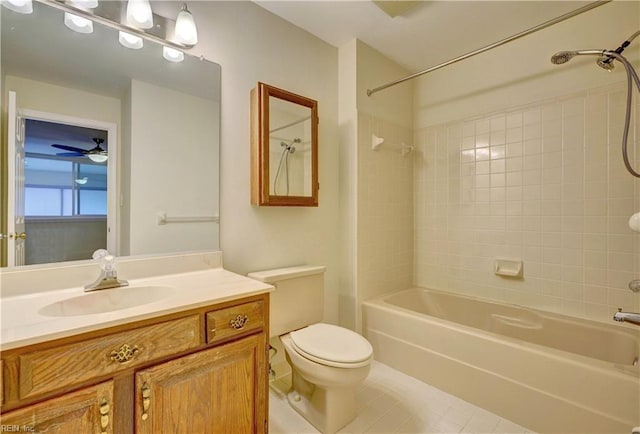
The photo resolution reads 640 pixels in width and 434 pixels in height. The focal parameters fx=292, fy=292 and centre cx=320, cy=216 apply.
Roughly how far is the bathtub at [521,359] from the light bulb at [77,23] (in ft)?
7.25

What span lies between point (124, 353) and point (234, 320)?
36 centimetres

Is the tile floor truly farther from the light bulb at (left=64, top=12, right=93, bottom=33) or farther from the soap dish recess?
the light bulb at (left=64, top=12, right=93, bottom=33)

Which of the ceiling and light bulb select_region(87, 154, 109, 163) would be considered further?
the ceiling

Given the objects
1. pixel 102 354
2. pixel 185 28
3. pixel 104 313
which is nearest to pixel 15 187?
pixel 104 313

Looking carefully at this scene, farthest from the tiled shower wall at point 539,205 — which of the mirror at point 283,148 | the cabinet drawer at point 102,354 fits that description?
the cabinet drawer at point 102,354

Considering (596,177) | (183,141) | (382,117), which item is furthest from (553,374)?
(183,141)

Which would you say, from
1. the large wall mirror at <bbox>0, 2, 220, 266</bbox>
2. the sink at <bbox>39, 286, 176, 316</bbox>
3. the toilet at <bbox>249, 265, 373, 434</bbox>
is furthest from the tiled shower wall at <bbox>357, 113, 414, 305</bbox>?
the sink at <bbox>39, 286, 176, 316</bbox>

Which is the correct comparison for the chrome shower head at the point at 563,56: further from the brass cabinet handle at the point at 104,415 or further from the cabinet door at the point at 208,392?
the brass cabinet handle at the point at 104,415

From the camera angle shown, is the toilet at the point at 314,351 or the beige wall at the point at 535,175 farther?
the beige wall at the point at 535,175

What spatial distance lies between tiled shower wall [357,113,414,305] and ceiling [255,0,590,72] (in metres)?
0.58

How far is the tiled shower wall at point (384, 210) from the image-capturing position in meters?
2.25

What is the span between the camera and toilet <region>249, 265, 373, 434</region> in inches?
54.2

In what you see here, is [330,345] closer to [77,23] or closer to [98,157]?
[98,157]

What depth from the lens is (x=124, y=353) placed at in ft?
2.87
